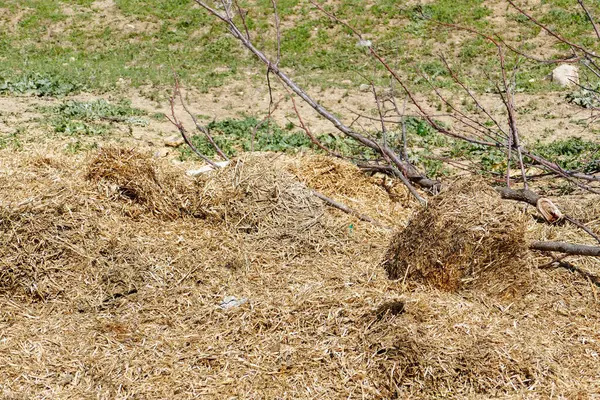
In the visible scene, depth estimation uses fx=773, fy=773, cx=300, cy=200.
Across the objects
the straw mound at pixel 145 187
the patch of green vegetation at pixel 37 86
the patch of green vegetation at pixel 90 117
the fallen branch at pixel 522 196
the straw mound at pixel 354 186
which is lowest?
the patch of green vegetation at pixel 37 86

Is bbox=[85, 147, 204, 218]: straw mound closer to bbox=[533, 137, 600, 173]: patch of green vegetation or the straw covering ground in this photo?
the straw covering ground

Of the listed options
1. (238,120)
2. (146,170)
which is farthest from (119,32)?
(146,170)

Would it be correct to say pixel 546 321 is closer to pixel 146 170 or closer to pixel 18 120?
pixel 146 170

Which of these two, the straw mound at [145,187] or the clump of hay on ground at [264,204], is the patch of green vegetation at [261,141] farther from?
the clump of hay on ground at [264,204]

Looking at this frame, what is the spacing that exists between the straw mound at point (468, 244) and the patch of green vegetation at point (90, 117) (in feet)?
16.6

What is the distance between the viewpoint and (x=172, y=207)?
580cm

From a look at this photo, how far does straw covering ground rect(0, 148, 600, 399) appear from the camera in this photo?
397 centimetres

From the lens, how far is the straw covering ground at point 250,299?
3967 mm

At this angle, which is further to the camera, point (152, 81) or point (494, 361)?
point (152, 81)

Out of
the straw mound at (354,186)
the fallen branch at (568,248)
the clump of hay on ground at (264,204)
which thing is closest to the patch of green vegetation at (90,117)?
the straw mound at (354,186)

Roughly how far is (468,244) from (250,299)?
1.36 m

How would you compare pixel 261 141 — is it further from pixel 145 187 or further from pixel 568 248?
pixel 568 248

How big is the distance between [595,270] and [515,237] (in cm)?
96

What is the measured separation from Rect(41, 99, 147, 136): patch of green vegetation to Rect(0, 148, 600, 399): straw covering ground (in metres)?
2.59
